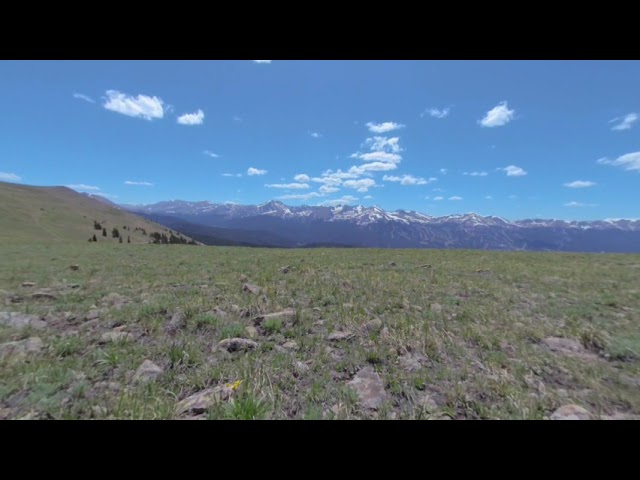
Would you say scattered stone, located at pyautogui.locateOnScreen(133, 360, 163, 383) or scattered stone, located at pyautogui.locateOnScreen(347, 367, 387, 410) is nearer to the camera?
scattered stone, located at pyautogui.locateOnScreen(347, 367, 387, 410)

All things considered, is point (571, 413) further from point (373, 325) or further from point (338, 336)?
point (338, 336)

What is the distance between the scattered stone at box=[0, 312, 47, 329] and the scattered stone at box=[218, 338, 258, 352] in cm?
432

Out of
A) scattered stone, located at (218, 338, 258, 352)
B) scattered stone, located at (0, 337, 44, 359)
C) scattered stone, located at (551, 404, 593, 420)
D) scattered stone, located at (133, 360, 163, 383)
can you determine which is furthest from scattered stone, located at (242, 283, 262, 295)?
scattered stone, located at (551, 404, 593, 420)

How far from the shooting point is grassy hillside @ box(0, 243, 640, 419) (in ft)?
12.3

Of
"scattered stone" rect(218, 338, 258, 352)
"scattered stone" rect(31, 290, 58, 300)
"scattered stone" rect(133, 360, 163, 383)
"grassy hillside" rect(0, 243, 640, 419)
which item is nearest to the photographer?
"grassy hillside" rect(0, 243, 640, 419)

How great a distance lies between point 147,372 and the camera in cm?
440

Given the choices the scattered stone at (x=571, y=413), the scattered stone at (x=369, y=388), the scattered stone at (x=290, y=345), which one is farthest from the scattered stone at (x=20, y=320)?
the scattered stone at (x=571, y=413)

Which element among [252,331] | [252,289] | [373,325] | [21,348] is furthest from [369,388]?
[252,289]

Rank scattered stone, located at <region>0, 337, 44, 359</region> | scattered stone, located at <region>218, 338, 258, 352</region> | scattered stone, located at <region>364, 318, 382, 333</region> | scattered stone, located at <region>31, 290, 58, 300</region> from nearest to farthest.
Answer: scattered stone, located at <region>0, 337, 44, 359</region>, scattered stone, located at <region>218, 338, 258, 352</region>, scattered stone, located at <region>364, 318, 382, 333</region>, scattered stone, located at <region>31, 290, 58, 300</region>

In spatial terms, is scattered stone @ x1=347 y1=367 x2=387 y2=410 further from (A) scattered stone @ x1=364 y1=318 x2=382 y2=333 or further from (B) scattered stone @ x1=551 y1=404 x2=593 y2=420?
(B) scattered stone @ x1=551 y1=404 x2=593 y2=420

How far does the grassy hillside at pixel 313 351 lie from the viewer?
3.76 metres
